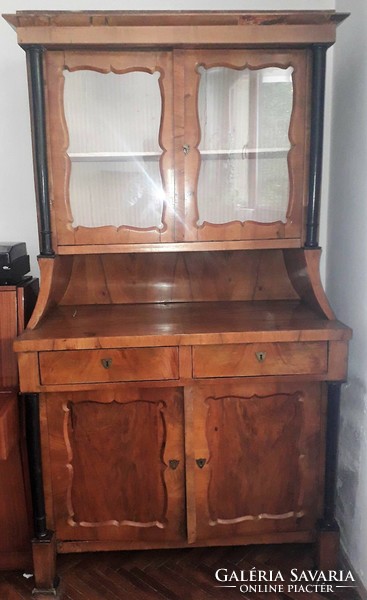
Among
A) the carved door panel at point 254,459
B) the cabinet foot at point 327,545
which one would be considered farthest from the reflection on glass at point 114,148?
the cabinet foot at point 327,545

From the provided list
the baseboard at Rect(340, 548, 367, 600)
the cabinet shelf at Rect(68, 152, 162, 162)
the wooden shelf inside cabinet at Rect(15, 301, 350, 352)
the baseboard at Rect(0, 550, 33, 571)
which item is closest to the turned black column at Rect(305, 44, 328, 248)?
the wooden shelf inside cabinet at Rect(15, 301, 350, 352)

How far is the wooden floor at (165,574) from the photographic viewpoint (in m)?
1.63

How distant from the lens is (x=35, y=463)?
1596mm

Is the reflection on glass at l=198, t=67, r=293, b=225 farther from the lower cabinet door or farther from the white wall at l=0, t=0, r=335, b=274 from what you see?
the lower cabinet door

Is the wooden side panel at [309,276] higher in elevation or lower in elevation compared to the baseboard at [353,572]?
higher

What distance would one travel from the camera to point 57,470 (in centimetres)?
164

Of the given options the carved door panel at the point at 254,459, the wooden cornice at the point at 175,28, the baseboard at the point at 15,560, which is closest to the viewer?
the wooden cornice at the point at 175,28

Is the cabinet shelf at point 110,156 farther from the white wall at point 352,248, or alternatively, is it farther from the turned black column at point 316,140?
the white wall at point 352,248

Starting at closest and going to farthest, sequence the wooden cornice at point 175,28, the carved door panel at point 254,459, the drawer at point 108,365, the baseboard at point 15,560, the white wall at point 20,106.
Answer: the wooden cornice at point 175,28 → the drawer at point 108,365 → the carved door panel at point 254,459 → the baseboard at point 15,560 → the white wall at point 20,106

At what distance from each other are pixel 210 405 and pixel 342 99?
121cm

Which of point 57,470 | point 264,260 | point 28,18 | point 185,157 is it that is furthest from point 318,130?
point 57,470

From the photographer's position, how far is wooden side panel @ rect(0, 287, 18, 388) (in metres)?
1.65

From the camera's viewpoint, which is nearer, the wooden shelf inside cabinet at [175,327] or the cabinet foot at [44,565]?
the wooden shelf inside cabinet at [175,327]

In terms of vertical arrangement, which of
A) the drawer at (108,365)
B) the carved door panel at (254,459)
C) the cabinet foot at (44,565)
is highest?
the drawer at (108,365)
